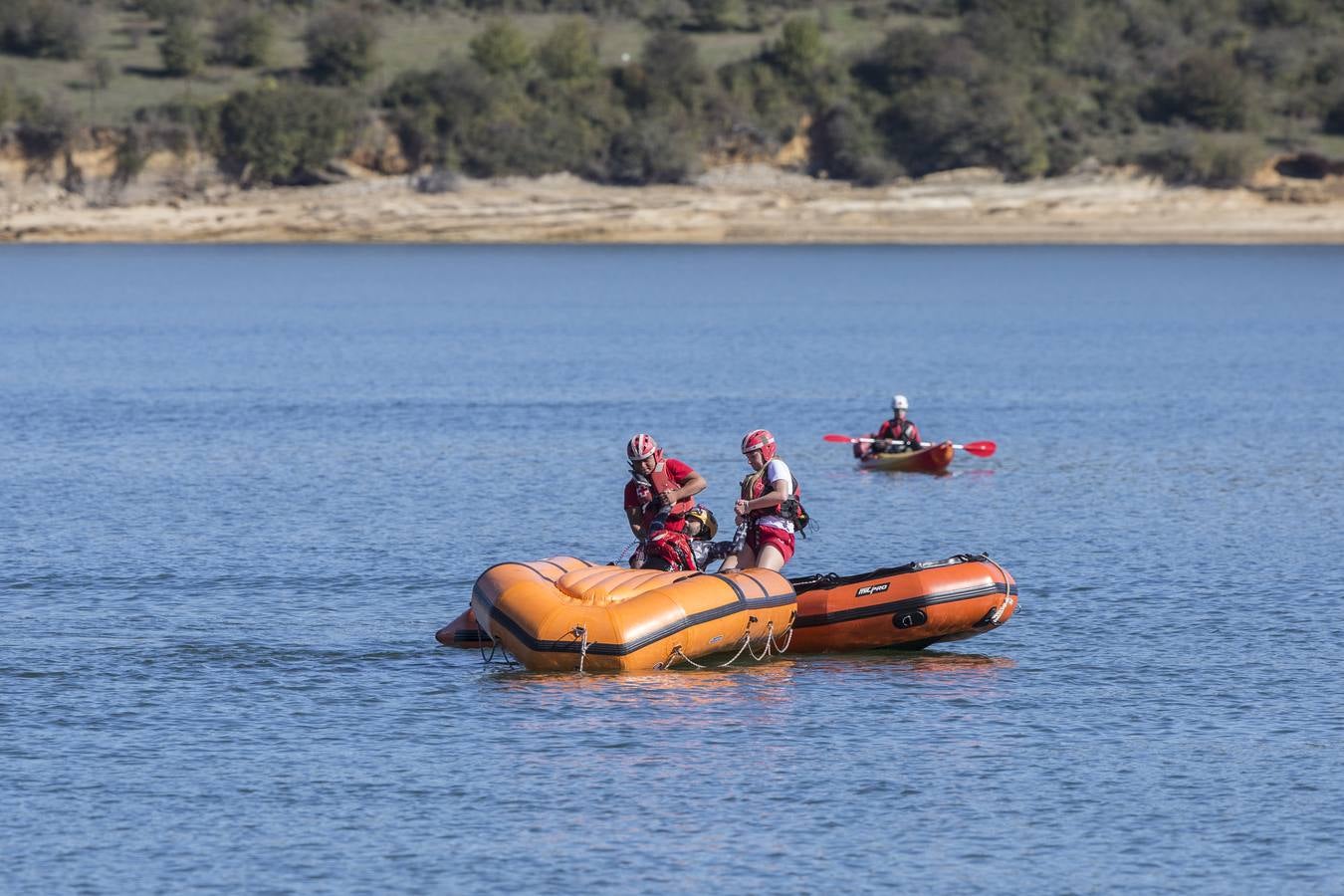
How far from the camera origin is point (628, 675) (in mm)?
19750

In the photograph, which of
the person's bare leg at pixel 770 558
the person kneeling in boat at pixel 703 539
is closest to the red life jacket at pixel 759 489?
the person's bare leg at pixel 770 558

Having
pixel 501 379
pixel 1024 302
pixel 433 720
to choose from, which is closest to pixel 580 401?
pixel 501 379

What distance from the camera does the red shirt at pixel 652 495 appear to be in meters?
20.9

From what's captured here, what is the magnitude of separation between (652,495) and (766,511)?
1.24 metres

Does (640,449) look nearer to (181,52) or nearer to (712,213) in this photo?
(712,213)

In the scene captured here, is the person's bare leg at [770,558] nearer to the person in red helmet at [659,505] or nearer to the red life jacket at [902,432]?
the person in red helmet at [659,505]

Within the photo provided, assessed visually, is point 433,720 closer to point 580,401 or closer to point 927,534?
point 927,534

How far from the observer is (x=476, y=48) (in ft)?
428

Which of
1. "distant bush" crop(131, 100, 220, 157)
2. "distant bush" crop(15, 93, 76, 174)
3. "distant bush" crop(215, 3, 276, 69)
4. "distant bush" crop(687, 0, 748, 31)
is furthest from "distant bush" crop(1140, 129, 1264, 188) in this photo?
"distant bush" crop(15, 93, 76, 174)

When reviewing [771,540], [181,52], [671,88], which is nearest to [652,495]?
[771,540]

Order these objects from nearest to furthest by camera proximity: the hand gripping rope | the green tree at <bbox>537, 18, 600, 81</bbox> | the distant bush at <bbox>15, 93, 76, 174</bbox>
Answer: the hand gripping rope, the distant bush at <bbox>15, 93, 76, 174</bbox>, the green tree at <bbox>537, 18, 600, 81</bbox>

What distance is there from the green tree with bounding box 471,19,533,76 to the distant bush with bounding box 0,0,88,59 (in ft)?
82.7

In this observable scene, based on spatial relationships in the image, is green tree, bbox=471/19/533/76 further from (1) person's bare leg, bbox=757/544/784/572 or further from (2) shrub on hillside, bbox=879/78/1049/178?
(1) person's bare leg, bbox=757/544/784/572

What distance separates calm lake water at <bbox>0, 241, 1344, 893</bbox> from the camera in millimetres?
15320
